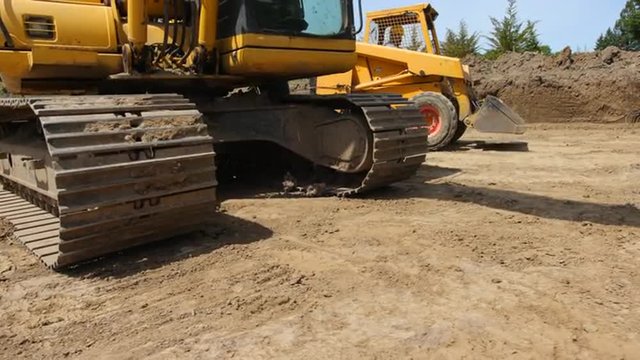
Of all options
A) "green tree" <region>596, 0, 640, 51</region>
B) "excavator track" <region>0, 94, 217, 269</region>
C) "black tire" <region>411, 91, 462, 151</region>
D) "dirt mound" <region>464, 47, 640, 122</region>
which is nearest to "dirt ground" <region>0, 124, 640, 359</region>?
"excavator track" <region>0, 94, 217, 269</region>

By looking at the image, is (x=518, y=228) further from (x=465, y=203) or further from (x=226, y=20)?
(x=226, y=20)

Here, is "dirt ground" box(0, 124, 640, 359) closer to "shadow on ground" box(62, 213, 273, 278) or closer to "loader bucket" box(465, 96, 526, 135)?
"shadow on ground" box(62, 213, 273, 278)

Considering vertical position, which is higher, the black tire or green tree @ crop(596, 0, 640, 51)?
green tree @ crop(596, 0, 640, 51)

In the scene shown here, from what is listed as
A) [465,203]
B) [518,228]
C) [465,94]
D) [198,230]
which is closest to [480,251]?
[518,228]

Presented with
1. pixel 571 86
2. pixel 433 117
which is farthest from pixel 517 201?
pixel 571 86

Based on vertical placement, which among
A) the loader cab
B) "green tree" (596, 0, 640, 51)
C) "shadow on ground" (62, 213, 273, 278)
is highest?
"green tree" (596, 0, 640, 51)

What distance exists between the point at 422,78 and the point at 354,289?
7407 millimetres

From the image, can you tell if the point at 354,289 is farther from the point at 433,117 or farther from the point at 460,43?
the point at 460,43

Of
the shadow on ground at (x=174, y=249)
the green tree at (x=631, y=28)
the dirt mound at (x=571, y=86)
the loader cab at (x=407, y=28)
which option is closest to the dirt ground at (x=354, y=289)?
the shadow on ground at (x=174, y=249)

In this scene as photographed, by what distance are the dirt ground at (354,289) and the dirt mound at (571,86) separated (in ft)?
37.1

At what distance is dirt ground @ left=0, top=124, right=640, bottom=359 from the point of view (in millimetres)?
2248

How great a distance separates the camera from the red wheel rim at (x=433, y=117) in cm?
935

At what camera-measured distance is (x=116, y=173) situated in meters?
3.12

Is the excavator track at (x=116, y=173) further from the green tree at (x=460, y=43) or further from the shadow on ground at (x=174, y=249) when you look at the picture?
the green tree at (x=460, y=43)
